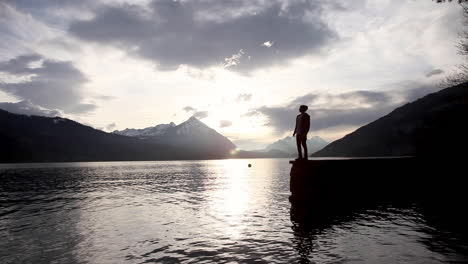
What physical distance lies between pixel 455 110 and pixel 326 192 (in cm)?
19251

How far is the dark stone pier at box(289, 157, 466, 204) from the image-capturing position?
853 inches

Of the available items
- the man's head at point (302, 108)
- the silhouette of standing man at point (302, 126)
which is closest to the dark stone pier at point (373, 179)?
the silhouette of standing man at point (302, 126)

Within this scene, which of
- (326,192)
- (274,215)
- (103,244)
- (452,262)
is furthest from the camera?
(326,192)

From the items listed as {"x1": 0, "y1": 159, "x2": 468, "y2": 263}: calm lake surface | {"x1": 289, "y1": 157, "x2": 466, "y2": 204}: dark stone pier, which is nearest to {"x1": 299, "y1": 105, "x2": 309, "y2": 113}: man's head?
{"x1": 289, "y1": 157, "x2": 466, "y2": 204}: dark stone pier

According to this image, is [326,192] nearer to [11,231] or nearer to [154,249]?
[154,249]

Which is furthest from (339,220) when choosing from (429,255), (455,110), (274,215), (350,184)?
(455,110)

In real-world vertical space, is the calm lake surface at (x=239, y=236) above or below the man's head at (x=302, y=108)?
below

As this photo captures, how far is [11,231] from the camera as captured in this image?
15.4 m

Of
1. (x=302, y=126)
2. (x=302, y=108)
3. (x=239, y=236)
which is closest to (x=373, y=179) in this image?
(x=302, y=126)

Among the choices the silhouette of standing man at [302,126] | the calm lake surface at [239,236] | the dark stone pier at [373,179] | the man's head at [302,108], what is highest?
the man's head at [302,108]

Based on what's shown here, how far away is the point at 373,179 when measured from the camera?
81.8 feet

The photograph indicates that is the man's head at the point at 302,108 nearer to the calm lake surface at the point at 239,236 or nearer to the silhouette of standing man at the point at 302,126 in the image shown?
the silhouette of standing man at the point at 302,126

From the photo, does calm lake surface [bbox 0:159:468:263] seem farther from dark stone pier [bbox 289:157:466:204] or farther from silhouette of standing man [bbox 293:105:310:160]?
silhouette of standing man [bbox 293:105:310:160]

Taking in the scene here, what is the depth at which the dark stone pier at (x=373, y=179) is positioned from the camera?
853 inches
